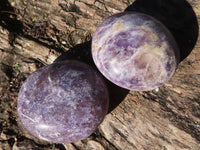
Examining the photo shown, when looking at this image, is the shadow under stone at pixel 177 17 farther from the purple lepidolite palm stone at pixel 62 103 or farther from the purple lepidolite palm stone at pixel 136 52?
the purple lepidolite palm stone at pixel 62 103

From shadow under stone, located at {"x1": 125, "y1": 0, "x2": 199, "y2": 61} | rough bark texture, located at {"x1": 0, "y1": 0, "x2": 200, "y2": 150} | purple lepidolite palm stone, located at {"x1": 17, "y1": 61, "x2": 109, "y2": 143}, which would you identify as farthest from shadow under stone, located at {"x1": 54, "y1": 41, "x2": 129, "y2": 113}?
shadow under stone, located at {"x1": 125, "y1": 0, "x2": 199, "y2": 61}

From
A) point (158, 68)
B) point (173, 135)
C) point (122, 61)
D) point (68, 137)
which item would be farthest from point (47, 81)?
point (173, 135)

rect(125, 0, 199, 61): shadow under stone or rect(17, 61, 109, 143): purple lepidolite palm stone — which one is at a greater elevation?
rect(125, 0, 199, 61): shadow under stone

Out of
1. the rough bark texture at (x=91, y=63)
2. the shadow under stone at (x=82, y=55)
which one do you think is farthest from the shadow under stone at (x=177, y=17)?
the shadow under stone at (x=82, y=55)

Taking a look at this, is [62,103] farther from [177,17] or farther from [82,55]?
[177,17]

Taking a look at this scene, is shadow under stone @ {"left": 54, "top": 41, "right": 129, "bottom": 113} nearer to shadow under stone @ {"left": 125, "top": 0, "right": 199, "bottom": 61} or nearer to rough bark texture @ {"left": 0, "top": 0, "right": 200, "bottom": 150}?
rough bark texture @ {"left": 0, "top": 0, "right": 200, "bottom": 150}
